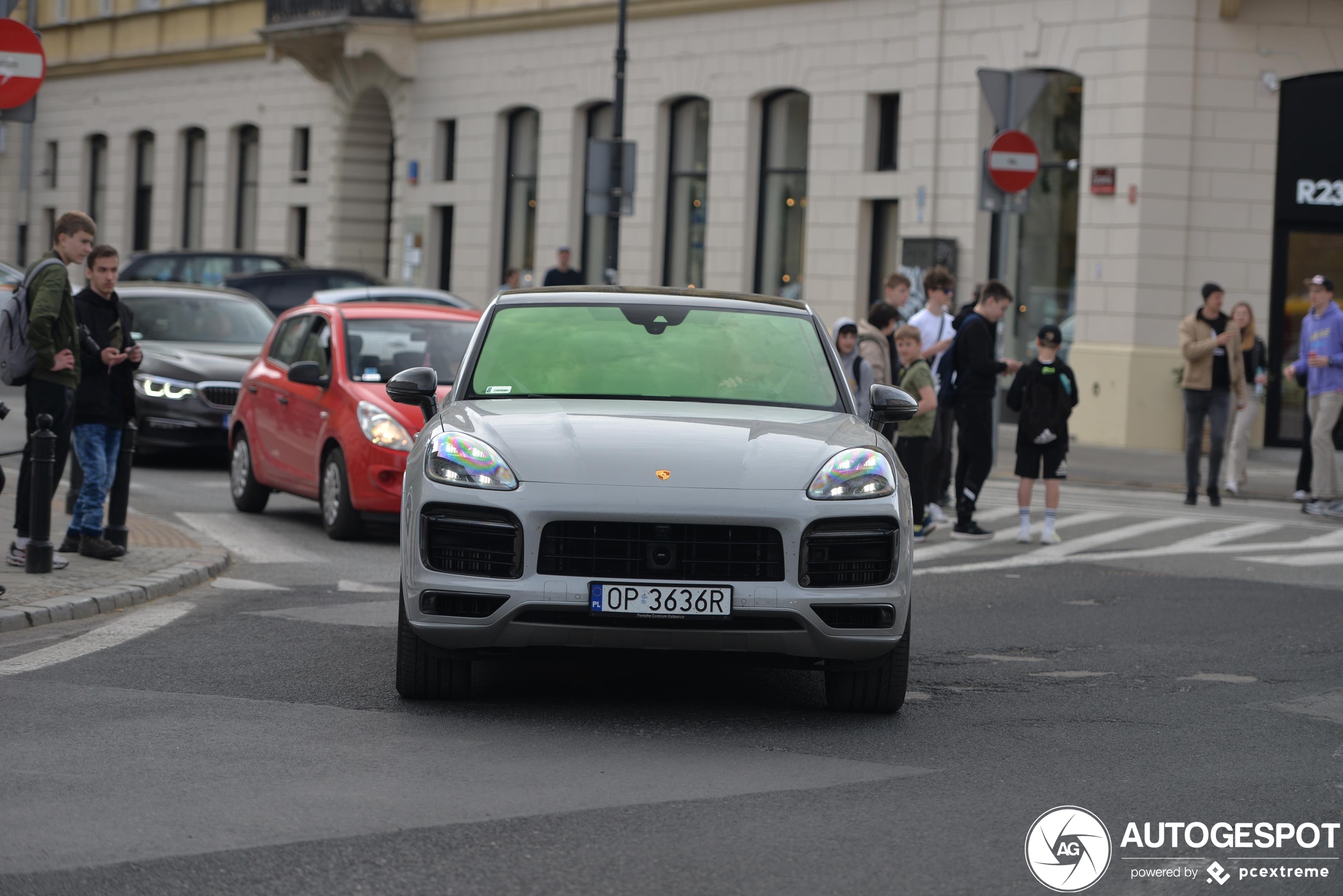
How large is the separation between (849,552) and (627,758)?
1128 mm

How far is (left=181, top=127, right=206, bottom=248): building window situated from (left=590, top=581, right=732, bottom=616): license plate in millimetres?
38191

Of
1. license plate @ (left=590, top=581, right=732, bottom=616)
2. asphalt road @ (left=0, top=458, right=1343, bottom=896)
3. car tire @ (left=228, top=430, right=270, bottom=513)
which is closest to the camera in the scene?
asphalt road @ (left=0, top=458, right=1343, bottom=896)

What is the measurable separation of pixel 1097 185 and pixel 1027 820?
1916cm

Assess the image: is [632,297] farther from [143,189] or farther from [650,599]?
[143,189]

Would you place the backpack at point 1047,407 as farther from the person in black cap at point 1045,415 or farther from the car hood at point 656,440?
the car hood at point 656,440

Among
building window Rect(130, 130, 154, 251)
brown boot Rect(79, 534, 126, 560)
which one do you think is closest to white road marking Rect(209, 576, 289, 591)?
brown boot Rect(79, 534, 126, 560)

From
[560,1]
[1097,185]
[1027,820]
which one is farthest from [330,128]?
[1027,820]

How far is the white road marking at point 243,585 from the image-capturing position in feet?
35.6

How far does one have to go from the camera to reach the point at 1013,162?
698 inches

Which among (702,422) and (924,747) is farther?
(702,422)

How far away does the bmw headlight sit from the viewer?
12.9 meters

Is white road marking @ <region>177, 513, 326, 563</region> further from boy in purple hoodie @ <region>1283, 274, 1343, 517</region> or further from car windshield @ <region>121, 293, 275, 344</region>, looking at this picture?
boy in purple hoodie @ <region>1283, 274, 1343, 517</region>

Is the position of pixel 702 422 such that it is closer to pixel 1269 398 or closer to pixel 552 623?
pixel 552 623

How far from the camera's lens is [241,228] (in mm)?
42156
